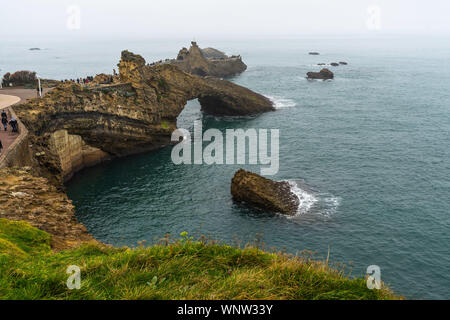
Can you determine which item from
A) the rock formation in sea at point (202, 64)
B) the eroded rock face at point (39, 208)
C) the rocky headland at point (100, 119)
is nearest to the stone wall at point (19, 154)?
the rocky headland at point (100, 119)

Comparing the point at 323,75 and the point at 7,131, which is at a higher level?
the point at 323,75

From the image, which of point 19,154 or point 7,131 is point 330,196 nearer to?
point 19,154

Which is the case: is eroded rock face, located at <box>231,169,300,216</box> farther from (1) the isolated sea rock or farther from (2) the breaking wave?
(1) the isolated sea rock

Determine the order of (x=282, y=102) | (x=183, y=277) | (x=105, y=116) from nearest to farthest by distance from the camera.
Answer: (x=183, y=277), (x=105, y=116), (x=282, y=102)

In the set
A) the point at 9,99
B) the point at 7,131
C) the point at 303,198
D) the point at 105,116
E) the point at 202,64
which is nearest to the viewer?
the point at 7,131

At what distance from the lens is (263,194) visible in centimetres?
4147

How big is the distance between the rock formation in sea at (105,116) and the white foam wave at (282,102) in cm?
2582

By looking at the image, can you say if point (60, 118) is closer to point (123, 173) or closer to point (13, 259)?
point (123, 173)

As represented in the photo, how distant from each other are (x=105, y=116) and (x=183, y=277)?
49853 millimetres

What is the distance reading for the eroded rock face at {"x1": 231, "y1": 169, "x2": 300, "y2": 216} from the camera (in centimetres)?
4059

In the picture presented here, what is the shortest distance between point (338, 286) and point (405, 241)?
26.6 metres

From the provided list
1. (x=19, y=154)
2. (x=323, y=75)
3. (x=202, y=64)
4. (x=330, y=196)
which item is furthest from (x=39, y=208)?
(x=202, y=64)

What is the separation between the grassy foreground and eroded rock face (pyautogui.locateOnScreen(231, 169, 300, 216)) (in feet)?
85.7
